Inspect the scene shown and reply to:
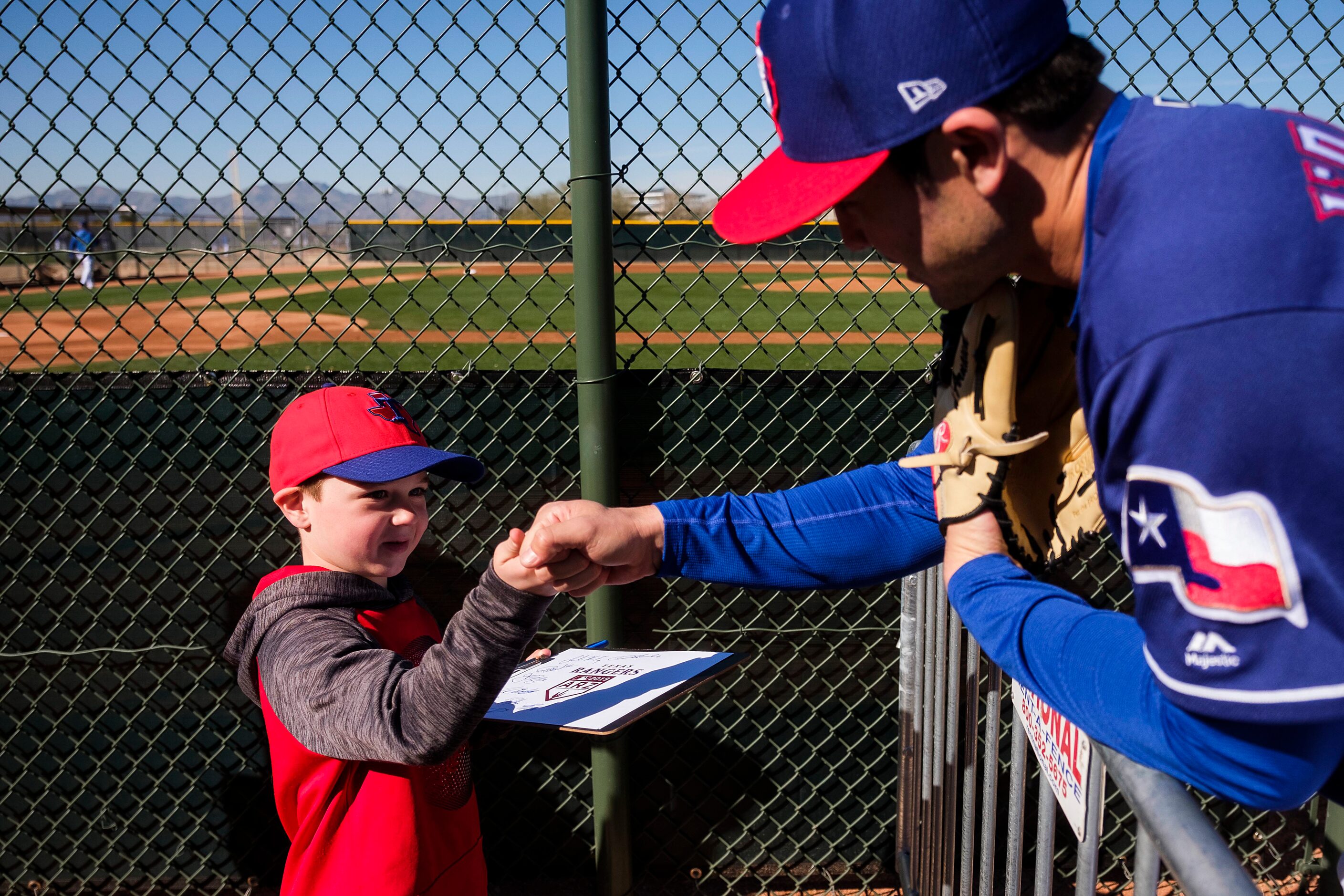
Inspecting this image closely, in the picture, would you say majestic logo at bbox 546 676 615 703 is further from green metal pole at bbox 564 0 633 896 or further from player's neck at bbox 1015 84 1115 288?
player's neck at bbox 1015 84 1115 288

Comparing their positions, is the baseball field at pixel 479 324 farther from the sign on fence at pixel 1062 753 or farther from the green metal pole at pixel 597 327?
the sign on fence at pixel 1062 753

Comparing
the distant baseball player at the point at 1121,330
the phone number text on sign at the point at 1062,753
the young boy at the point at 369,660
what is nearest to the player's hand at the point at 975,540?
the distant baseball player at the point at 1121,330

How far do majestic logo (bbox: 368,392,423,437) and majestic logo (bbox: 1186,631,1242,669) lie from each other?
5.48 ft

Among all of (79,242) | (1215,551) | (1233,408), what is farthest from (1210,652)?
Answer: (79,242)

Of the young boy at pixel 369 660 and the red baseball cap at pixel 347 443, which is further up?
the red baseball cap at pixel 347 443

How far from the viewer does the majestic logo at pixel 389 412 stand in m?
2.09

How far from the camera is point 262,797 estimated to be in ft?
9.80

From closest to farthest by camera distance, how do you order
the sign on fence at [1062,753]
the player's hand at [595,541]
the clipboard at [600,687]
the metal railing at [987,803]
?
1. the metal railing at [987,803]
2. the sign on fence at [1062,753]
3. the player's hand at [595,541]
4. the clipboard at [600,687]

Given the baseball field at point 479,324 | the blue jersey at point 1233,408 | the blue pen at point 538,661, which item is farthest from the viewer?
the baseball field at point 479,324

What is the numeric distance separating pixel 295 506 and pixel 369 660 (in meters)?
0.52

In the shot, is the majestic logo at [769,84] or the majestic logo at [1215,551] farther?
the majestic logo at [769,84]

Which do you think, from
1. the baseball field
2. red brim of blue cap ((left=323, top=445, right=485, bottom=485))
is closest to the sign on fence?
red brim of blue cap ((left=323, top=445, right=485, bottom=485))

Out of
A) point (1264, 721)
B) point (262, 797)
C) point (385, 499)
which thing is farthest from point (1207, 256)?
point (262, 797)

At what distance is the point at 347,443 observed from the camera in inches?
78.5
